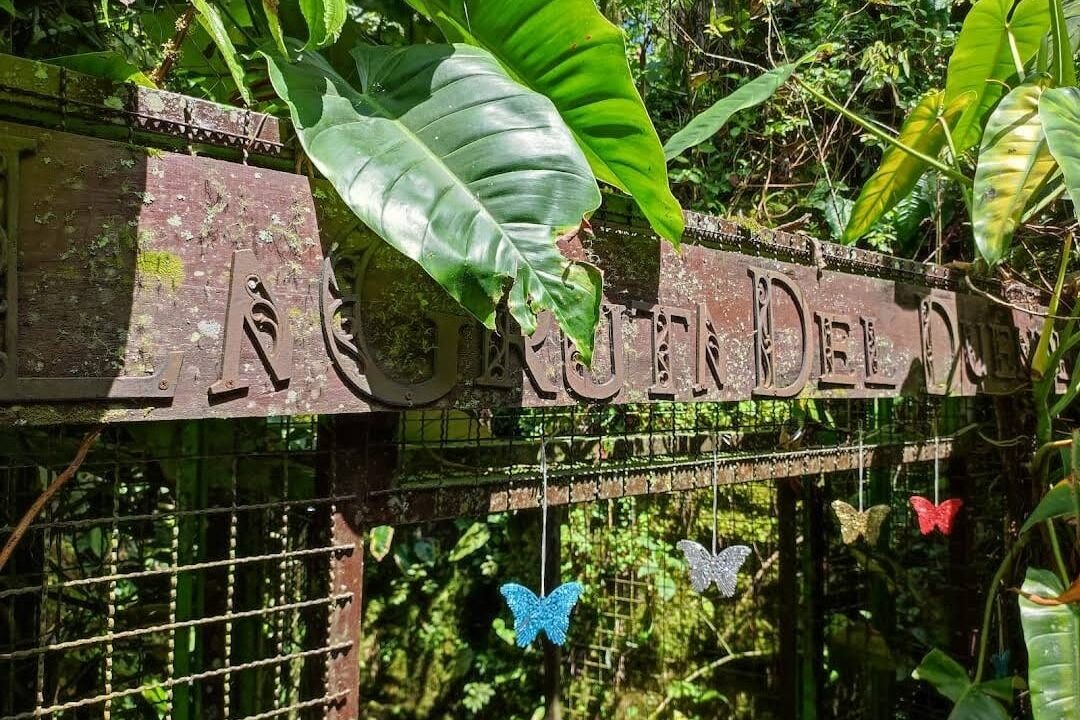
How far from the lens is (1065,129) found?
100 centimetres

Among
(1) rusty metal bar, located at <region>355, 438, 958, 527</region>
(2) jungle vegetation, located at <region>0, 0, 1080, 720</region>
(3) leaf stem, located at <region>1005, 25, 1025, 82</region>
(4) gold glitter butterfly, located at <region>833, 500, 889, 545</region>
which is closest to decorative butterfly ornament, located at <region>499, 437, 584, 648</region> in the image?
(1) rusty metal bar, located at <region>355, 438, 958, 527</region>

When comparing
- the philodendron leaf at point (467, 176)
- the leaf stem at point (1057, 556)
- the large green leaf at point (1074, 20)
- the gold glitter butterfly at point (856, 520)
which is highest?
the large green leaf at point (1074, 20)

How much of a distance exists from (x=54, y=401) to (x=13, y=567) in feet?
2.97

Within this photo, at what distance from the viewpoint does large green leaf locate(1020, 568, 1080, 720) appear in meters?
1.15

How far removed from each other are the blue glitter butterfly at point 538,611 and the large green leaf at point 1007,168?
857 millimetres

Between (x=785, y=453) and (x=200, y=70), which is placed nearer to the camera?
(x=200, y=70)

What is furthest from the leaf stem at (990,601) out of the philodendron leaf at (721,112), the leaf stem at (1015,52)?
the philodendron leaf at (721,112)

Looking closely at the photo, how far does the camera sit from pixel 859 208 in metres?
1.71

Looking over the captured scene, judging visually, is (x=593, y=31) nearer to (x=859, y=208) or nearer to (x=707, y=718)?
(x=859, y=208)

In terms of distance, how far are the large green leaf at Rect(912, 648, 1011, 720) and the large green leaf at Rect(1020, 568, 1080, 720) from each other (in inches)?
8.3

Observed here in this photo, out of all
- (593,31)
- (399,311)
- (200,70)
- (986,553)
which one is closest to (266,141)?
(399,311)

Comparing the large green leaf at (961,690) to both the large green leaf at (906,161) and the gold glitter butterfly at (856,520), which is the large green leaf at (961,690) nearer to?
the gold glitter butterfly at (856,520)

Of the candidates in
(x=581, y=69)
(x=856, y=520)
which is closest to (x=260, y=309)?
(x=581, y=69)

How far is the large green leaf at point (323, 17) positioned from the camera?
658mm
